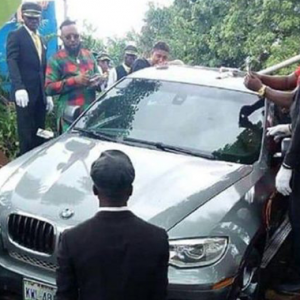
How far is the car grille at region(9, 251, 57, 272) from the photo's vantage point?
3965mm

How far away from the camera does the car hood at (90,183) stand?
3998mm

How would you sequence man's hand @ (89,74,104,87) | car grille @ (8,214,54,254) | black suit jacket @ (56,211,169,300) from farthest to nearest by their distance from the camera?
man's hand @ (89,74,104,87) < car grille @ (8,214,54,254) < black suit jacket @ (56,211,169,300)

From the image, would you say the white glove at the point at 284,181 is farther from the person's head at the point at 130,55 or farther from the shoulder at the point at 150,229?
the person's head at the point at 130,55

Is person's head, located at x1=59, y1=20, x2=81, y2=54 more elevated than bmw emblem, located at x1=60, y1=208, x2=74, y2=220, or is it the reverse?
person's head, located at x1=59, y1=20, x2=81, y2=54

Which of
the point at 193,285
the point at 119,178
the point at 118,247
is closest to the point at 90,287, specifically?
the point at 118,247

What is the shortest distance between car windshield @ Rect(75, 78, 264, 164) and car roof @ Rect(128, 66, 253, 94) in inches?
A: 2.3

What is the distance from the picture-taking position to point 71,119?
5535mm

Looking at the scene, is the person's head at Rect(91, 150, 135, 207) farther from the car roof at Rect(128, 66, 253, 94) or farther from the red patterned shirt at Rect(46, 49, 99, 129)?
the red patterned shirt at Rect(46, 49, 99, 129)

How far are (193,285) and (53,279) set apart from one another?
2.72 feet

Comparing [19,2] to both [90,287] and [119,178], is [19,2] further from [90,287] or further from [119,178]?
[90,287]

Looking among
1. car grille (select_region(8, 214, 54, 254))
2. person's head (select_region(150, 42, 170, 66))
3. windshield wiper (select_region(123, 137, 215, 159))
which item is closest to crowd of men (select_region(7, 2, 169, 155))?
person's head (select_region(150, 42, 170, 66))

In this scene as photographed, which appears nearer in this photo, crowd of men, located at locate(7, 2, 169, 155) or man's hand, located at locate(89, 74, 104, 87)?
crowd of men, located at locate(7, 2, 169, 155)

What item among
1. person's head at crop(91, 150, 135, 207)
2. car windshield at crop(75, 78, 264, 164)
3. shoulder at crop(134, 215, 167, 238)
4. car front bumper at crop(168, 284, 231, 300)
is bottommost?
car front bumper at crop(168, 284, 231, 300)

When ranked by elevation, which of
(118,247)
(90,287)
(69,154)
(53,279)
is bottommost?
(53,279)
